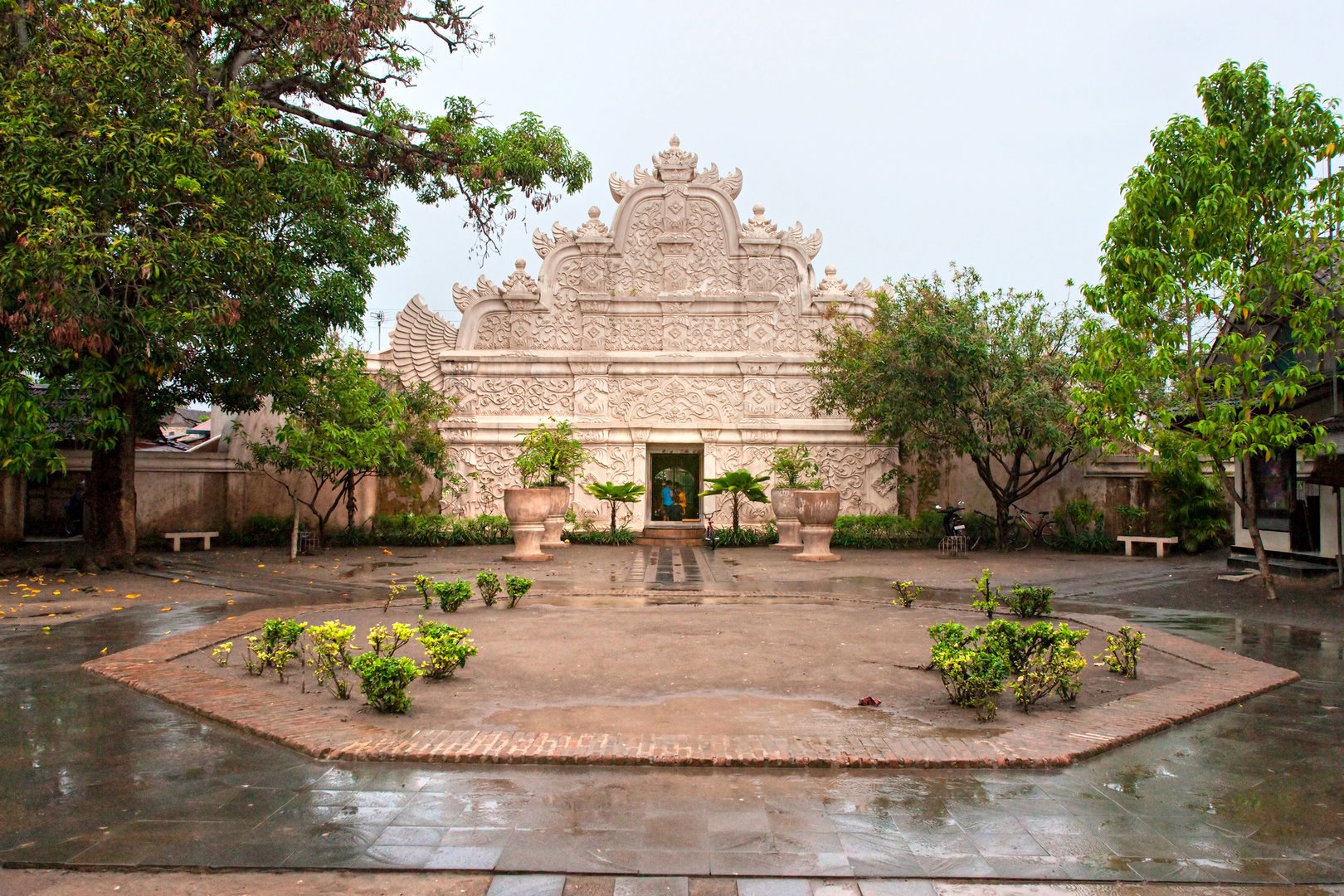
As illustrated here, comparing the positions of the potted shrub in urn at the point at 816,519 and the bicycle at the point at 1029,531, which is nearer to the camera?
the potted shrub in urn at the point at 816,519

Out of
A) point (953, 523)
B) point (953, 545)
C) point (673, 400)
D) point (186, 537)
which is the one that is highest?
point (673, 400)

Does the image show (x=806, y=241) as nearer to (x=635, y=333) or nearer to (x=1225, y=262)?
(x=635, y=333)

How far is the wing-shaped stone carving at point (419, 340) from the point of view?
Answer: 65.4ft

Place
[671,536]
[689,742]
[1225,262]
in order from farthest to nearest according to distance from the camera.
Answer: [671,536], [1225,262], [689,742]

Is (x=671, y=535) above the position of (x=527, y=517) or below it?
below

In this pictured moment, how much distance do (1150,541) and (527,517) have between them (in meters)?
11.5

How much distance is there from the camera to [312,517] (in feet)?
61.7

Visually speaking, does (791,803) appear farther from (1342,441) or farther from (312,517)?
(312,517)

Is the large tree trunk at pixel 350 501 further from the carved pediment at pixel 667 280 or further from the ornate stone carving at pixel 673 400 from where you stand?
the ornate stone carving at pixel 673 400

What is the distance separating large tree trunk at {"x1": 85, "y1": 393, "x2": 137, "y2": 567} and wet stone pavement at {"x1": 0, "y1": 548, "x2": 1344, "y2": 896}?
9.19 meters

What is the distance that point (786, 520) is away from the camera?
18062 mm

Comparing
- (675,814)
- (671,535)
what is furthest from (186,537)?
(675,814)

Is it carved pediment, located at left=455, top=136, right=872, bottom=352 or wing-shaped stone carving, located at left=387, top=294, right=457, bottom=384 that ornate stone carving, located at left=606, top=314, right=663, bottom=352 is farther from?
wing-shaped stone carving, located at left=387, top=294, right=457, bottom=384

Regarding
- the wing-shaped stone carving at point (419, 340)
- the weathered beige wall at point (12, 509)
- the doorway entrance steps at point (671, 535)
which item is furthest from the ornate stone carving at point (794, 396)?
the weathered beige wall at point (12, 509)
